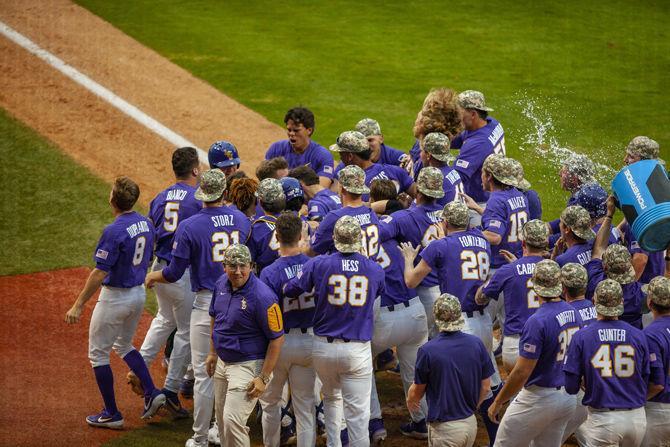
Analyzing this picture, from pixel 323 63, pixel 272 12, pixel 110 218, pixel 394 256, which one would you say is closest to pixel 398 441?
pixel 394 256

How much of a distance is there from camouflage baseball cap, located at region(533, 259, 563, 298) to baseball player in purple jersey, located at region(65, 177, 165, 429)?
318cm

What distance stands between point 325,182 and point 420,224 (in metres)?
1.90

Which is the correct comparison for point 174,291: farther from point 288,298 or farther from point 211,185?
point 288,298

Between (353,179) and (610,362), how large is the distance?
2.33 m

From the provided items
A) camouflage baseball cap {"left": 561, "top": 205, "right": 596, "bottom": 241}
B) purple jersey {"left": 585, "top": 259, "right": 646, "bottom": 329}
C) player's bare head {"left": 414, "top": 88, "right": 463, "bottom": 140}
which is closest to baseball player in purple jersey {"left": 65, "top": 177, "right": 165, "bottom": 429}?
player's bare head {"left": 414, "top": 88, "right": 463, "bottom": 140}

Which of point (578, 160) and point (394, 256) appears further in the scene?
point (578, 160)

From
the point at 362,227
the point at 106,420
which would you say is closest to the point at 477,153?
the point at 362,227

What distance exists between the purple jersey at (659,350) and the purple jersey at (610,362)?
109 millimetres

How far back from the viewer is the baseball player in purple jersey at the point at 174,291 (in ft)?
27.2

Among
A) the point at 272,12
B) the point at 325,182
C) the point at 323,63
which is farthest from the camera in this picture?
the point at 272,12

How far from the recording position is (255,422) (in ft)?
27.2

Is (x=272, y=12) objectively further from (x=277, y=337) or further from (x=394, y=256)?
(x=277, y=337)

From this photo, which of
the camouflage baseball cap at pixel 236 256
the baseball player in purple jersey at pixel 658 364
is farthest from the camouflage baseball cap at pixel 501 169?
the camouflage baseball cap at pixel 236 256

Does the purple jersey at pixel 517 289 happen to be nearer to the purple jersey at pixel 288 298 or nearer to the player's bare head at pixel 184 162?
the purple jersey at pixel 288 298
